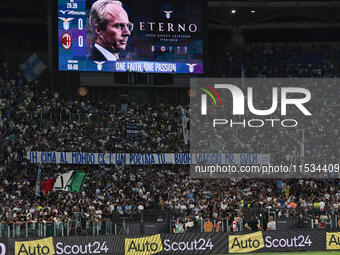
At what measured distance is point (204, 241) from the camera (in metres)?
28.1

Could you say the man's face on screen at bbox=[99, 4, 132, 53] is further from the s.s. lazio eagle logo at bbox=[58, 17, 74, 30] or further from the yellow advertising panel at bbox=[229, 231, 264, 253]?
the yellow advertising panel at bbox=[229, 231, 264, 253]

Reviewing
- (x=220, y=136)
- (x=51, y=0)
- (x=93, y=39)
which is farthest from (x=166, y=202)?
(x=51, y=0)

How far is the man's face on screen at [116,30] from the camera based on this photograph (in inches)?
1868

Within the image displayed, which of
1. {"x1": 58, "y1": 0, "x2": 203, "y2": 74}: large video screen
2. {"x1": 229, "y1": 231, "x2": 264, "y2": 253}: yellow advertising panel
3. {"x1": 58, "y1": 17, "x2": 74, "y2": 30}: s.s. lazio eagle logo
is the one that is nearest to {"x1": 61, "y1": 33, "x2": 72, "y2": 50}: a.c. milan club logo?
{"x1": 58, "y1": 0, "x2": 203, "y2": 74}: large video screen

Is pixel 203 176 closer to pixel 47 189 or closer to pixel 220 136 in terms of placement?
pixel 220 136

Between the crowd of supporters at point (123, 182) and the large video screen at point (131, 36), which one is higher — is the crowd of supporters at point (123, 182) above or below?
below

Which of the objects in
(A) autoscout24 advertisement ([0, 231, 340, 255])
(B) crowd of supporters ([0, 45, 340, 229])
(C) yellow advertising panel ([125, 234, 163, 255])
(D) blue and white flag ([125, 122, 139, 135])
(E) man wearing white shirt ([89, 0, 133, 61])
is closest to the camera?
(A) autoscout24 advertisement ([0, 231, 340, 255])

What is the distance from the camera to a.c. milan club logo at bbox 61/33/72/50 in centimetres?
4656

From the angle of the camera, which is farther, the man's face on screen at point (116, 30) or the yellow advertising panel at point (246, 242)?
the man's face on screen at point (116, 30)

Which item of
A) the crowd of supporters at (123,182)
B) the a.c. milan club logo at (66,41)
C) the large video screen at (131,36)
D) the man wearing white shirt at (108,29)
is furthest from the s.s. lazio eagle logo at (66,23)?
the crowd of supporters at (123,182)

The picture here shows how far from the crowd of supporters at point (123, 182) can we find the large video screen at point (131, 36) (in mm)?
4635

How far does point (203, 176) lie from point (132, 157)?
16.8ft

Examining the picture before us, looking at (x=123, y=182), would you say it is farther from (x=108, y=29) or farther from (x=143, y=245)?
(x=143, y=245)

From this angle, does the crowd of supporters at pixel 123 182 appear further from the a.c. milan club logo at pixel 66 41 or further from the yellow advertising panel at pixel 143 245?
the yellow advertising panel at pixel 143 245
